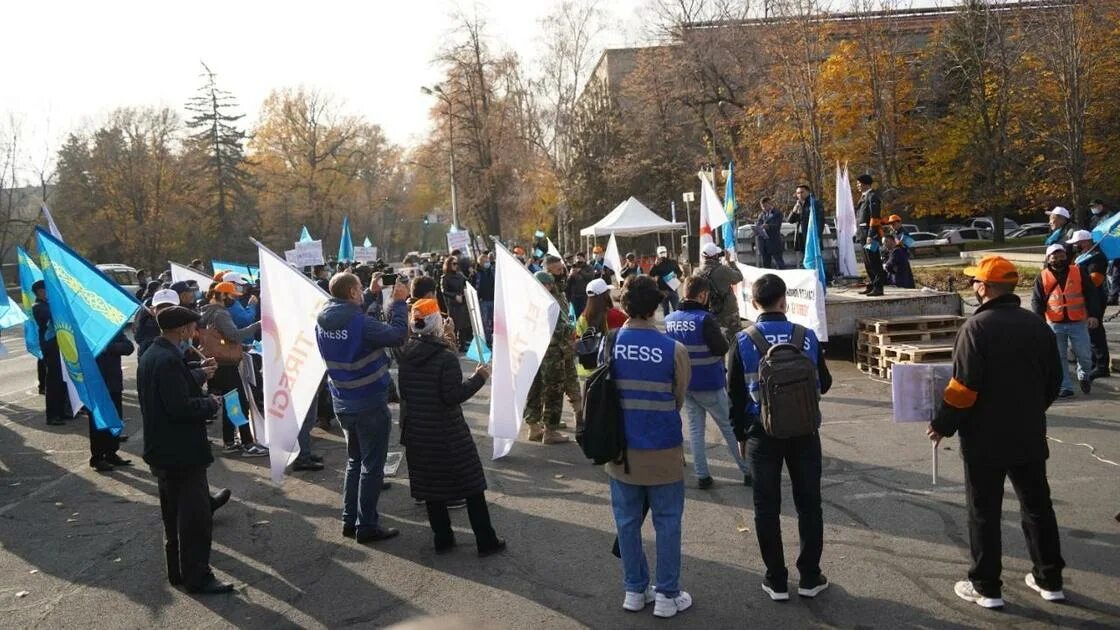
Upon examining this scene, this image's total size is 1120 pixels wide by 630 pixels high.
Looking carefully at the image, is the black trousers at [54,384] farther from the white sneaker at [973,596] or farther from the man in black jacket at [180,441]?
the white sneaker at [973,596]

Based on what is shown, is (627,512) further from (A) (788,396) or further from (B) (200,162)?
(B) (200,162)

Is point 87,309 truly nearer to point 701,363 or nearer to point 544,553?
point 544,553

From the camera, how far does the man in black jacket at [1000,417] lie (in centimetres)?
457

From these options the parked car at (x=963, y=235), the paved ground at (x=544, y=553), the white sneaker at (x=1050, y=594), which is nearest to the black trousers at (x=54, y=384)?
the paved ground at (x=544, y=553)

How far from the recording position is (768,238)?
1562 cm

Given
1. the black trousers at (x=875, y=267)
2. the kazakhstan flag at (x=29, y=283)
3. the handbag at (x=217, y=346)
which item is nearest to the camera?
the handbag at (x=217, y=346)

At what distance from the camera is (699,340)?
6.81 metres

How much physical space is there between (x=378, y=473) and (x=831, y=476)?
371cm

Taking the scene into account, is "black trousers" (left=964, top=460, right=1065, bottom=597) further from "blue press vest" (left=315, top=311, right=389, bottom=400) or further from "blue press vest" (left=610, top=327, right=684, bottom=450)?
"blue press vest" (left=315, top=311, right=389, bottom=400)

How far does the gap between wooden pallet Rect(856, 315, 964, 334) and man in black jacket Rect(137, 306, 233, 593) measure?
908 centimetres

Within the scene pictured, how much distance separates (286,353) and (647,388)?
10.7 ft

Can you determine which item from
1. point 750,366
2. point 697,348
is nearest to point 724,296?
point 697,348

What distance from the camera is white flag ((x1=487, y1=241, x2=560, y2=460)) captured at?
7.13 meters

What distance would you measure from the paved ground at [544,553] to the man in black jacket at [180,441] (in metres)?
0.24
